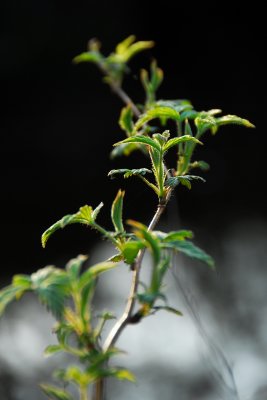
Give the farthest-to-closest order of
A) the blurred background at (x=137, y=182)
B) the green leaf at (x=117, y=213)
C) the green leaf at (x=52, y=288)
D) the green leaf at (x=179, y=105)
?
1. the blurred background at (x=137, y=182)
2. the green leaf at (x=179, y=105)
3. the green leaf at (x=117, y=213)
4. the green leaf at (x=52, y=288)

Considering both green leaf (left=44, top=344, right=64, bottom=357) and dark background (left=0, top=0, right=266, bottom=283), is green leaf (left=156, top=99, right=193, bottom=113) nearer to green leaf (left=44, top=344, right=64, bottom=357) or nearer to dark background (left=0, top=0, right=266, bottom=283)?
green leaf (left=44, top=344, right=64, bottom=357)

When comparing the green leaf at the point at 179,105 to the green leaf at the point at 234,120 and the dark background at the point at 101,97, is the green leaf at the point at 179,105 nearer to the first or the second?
the green leaf at the point at 234,120

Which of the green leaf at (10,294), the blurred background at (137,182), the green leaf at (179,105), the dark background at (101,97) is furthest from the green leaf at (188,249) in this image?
the dark background at (101,97)

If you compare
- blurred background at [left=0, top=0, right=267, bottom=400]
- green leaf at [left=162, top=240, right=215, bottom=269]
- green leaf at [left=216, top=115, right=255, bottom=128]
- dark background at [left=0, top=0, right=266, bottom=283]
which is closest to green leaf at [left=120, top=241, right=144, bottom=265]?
green leaf at [left=162, top=240, right=215, bottom=269]

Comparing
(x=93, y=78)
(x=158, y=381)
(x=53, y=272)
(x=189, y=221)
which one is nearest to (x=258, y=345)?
(x=158, y=381)

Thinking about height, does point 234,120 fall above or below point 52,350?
above

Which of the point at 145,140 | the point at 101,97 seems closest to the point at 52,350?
the point at 145,140

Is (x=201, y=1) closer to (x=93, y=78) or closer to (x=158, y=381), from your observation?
(x=93, y=78)

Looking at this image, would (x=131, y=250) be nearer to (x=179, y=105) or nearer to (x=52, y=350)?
(x=52, y=350)
